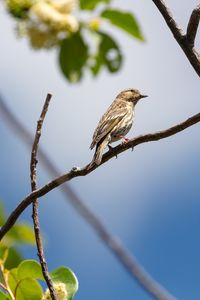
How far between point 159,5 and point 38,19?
110 cm

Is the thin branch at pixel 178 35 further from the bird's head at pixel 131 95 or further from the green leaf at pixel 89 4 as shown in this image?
the bird's head at pixel 131 95

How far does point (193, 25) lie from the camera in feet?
12.3

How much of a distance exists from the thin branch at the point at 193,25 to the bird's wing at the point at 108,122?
3.69 m

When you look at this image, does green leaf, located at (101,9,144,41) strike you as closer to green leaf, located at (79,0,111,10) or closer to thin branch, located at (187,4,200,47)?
green leaf, located at (79,0,111,10)

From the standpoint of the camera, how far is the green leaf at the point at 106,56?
5188mm

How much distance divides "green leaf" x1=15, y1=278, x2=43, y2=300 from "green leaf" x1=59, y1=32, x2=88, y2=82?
124 centimetres

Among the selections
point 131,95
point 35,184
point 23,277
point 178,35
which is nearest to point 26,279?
point 23,277

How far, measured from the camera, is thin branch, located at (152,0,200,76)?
11.9 feet

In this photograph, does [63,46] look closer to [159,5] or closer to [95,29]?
[95,29]

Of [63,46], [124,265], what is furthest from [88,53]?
[124,265]

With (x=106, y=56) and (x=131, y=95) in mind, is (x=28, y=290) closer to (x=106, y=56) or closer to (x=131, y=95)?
(x=106, y=56)

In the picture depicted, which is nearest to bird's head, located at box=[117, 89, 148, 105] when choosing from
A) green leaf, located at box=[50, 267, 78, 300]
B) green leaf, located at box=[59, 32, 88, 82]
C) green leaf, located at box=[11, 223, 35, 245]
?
green leaf, located at box=[59, 32, 88, 82]

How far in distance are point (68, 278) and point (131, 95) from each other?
666 cm

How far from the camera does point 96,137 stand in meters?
7.89
